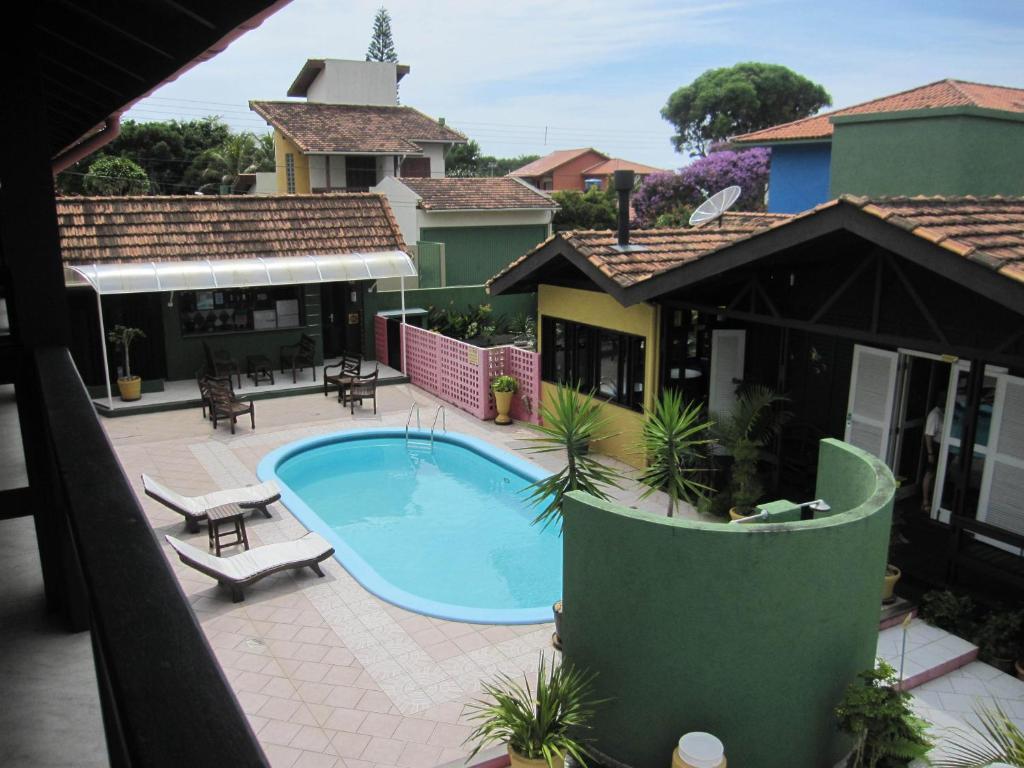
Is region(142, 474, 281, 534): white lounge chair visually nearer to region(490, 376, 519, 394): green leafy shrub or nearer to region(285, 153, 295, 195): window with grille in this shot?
region(490, 376, 519, 394): green leafy shrub

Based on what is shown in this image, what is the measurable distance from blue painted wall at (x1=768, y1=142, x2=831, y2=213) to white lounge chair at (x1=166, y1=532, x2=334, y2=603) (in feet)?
74.9

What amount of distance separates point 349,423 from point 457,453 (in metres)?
2.62

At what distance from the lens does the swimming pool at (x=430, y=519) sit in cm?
1082

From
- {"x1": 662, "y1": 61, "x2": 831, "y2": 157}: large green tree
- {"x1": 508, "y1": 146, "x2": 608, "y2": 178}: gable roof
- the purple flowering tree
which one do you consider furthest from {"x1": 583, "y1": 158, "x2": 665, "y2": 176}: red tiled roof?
the purple flowering tree

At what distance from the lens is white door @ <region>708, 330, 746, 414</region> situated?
13148mm

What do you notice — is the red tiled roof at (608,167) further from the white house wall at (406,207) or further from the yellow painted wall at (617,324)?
the yellow painted wall at (617,324)

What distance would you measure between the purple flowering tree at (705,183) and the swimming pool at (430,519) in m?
32.7

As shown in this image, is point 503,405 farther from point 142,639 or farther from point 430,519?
point 142,639

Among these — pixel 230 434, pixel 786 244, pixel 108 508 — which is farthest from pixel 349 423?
pixel 108 508

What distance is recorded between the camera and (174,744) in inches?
38.0

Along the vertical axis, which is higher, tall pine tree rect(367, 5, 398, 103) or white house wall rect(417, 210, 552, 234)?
tall pine tree rect(367, 5, 398, 103)

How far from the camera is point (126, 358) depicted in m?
18.4

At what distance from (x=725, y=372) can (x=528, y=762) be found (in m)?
8.25

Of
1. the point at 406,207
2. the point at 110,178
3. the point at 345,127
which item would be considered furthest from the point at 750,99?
the point at 110,178
